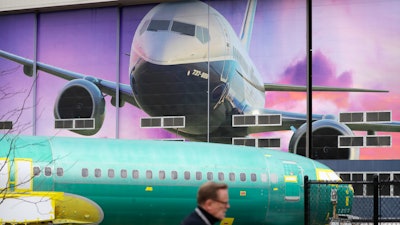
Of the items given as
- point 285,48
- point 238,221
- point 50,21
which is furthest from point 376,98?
point 50,21

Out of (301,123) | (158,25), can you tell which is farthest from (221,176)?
(158,25)

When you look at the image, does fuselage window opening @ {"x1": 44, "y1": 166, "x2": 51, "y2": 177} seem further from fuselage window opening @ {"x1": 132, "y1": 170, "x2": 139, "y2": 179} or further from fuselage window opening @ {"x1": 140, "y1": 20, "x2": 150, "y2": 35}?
fuselage window opening @ {"x1": 140, "y1": 20, "x2": 150, "y2": 35}

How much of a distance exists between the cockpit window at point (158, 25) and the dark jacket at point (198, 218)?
132ft

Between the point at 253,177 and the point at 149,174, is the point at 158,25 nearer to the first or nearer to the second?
the point at 253,177

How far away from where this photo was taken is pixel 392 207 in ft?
142

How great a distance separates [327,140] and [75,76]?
15.9m

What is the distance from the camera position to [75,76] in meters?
50.3

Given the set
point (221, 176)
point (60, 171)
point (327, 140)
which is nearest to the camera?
point (60, 171)

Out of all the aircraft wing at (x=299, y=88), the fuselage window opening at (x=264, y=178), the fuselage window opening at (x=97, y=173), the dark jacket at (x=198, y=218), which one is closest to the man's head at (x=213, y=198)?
the dark jacket at (x=198, y=218)

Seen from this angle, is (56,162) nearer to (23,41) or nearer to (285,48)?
(285,48)

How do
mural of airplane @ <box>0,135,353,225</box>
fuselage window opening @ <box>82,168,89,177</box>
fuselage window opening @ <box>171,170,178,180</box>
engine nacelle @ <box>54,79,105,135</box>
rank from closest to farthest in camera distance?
mural of airplane @ <box>0,135,353,225</box> < fuselage window opening @ <box>82,168,89,177</box> < fuselage window opening @ <box>171,170,178,180</box> < engine nacelle @ <box>54,79,105,135</box>

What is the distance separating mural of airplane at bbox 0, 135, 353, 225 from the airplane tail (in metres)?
17.0

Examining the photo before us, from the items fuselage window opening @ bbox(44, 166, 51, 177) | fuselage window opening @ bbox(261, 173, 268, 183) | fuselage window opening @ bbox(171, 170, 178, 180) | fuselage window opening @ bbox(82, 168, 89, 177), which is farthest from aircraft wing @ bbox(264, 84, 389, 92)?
fuselage window opening @ bbox(44, 166, 51, 177)

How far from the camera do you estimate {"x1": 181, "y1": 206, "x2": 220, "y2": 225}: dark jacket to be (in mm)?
7371
